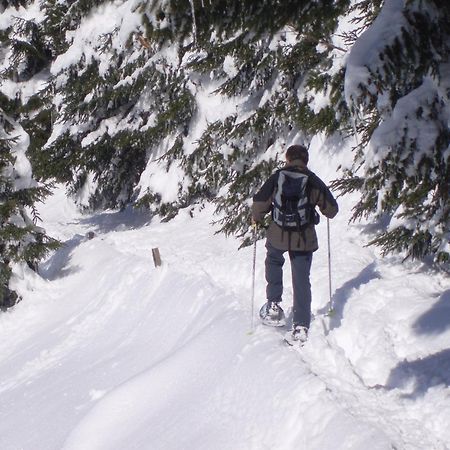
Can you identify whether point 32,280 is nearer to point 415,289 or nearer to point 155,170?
point 155,170

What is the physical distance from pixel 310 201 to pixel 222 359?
205 cm

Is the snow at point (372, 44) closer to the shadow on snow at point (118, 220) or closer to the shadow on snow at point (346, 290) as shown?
the shadow on snow at point (346, 290)

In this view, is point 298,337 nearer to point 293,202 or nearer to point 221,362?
point 221,362

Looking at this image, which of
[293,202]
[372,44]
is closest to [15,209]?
[293,202]

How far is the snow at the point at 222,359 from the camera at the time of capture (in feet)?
16.9

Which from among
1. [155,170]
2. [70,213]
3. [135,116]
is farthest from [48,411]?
[70,213]

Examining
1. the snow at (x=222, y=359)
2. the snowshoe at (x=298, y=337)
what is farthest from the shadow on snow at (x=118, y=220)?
the snowshoe at (x=298, y=337)

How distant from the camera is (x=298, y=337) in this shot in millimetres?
6785

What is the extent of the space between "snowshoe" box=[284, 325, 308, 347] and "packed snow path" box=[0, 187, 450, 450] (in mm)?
151

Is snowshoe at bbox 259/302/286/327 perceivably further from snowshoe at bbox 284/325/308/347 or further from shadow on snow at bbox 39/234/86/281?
shadow on snow at bbox 39/234/86/281

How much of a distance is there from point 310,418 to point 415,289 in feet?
11.3

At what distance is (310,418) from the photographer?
4867 millimetres

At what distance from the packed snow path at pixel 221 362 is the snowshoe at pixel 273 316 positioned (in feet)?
0.76

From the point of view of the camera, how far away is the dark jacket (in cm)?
667
